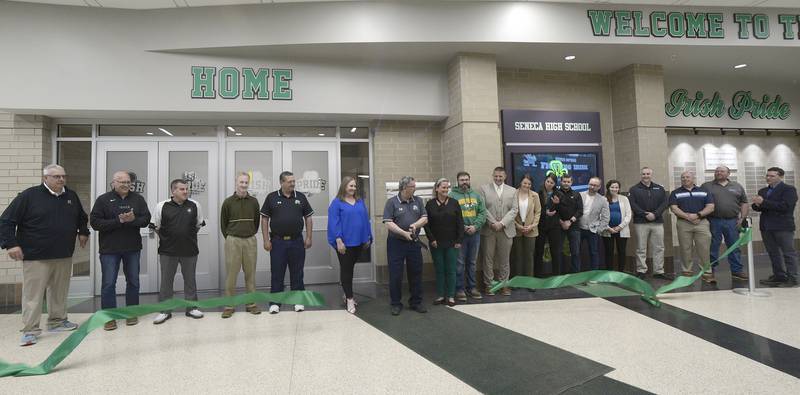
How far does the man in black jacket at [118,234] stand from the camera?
390 cm

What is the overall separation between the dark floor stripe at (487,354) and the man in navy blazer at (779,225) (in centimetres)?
403

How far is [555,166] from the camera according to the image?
19.5ft

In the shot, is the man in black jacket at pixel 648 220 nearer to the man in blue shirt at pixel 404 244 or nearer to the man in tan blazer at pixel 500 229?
the man in tan blazer at pixel 500 229

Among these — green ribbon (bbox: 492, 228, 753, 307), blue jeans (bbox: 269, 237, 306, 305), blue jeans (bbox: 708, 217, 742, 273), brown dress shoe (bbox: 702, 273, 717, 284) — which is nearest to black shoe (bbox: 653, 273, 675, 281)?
brown dress shoe (bbox: 702, 273, 717, 284)

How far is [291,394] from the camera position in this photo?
2338mm

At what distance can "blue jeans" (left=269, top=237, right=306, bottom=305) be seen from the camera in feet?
14.3

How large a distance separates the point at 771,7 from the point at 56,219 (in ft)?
30.3

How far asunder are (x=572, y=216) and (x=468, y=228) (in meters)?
1.66

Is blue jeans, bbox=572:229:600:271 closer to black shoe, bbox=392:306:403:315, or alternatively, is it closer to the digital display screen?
the digital display screen

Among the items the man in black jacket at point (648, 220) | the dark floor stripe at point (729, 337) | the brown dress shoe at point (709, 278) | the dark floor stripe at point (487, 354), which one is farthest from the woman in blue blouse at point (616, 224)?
the dark floor stripe at point (487, 354)

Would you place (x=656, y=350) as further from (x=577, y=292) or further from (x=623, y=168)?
(x=623, y=168)

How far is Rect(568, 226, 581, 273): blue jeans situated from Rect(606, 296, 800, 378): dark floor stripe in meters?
1.08

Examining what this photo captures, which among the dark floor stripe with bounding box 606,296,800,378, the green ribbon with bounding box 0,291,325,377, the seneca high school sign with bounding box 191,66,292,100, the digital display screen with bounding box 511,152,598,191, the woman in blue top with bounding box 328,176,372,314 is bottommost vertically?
the dark floor stripe with bounding box 606,296,800,378

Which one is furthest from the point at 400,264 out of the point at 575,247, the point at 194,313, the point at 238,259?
the point at 575,247
